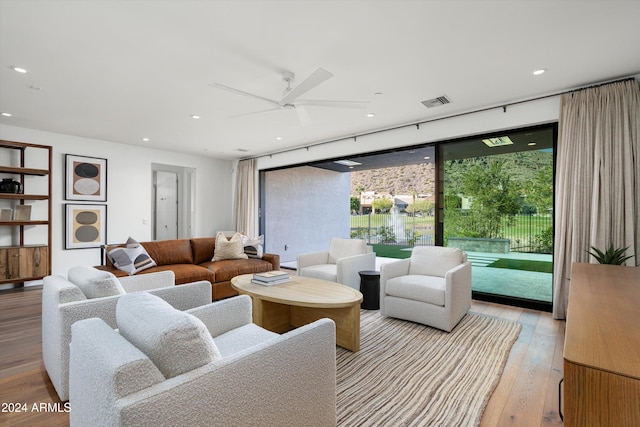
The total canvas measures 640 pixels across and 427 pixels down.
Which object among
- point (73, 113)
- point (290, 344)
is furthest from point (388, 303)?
point (73, 113)

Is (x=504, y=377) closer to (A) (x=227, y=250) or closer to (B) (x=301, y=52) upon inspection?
(B) (x=301, y=52)

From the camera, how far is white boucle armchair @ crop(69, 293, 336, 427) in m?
0.90

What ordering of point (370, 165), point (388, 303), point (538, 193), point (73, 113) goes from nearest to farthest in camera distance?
point (388, 303)
point (538, 193)
point (73, 113)
point (370, 165)

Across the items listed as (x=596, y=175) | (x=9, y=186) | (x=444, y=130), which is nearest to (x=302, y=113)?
(x=444, y=130)

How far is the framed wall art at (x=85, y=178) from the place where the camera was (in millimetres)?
5121

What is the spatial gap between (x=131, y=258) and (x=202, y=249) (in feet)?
3.56

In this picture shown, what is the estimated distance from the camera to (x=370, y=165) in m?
6.50

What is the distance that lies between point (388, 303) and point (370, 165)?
3.79 meters

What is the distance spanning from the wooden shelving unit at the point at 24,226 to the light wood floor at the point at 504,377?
1.38m

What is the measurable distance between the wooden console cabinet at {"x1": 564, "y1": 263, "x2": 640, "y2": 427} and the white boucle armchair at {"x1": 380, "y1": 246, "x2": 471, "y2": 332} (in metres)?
1.92

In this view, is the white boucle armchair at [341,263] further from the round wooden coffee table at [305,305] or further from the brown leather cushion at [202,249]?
the brown leather cushion at [202,249]

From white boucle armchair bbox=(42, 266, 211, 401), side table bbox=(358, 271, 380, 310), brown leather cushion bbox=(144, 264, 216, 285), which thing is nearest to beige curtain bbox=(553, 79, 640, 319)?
side table bbox=(358, 271, 380, 310)

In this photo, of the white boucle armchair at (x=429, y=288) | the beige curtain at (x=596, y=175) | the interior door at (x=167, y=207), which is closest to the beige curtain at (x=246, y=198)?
the interior door at (x=167, y=207)

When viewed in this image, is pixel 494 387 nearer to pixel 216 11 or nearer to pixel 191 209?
pixel 216 11
